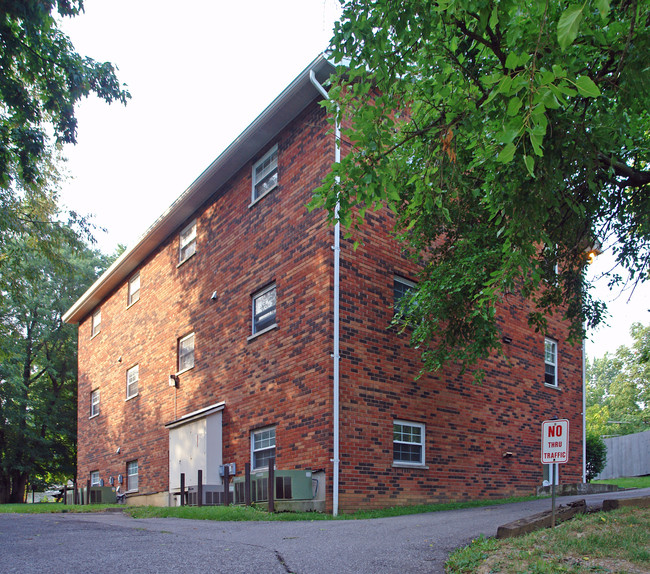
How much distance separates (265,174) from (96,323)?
1450cm

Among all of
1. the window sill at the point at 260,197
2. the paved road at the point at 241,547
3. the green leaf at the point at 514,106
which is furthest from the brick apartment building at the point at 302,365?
the green leaf at the point at 514,106

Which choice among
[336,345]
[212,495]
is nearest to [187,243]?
[212,495]

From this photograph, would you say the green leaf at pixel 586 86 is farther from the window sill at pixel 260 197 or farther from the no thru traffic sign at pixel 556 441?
the window sill at pixel 260 197

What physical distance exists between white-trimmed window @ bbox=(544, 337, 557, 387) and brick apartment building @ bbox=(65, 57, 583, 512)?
0.21 ft

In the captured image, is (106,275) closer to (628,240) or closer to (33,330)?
(33,330)

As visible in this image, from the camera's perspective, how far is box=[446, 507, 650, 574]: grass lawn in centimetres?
591

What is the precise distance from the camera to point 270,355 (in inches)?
576

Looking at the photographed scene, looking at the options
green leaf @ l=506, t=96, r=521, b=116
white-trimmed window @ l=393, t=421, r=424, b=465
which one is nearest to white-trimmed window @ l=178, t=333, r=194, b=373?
white-trimmed window @ l=393, t=421, r=424, b=465

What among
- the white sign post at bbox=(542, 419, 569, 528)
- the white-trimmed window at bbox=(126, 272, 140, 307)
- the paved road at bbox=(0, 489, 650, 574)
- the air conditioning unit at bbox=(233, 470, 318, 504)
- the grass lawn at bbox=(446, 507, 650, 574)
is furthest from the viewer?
the white-trimmed window at bbox=(126, 272, 140, 307)

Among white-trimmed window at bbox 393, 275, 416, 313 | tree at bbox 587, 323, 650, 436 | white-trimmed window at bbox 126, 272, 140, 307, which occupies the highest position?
white-trimmed window at bbox 126, 272, 140, 307

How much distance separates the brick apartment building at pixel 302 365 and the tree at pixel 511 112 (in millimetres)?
4069

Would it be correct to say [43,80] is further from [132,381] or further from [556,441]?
[132,381]

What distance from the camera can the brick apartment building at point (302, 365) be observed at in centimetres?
1304

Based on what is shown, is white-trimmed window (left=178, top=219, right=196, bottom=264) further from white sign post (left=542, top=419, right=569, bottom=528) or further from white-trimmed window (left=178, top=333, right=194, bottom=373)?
white sign post (left=542, top=419, right=569, bottom=528)
